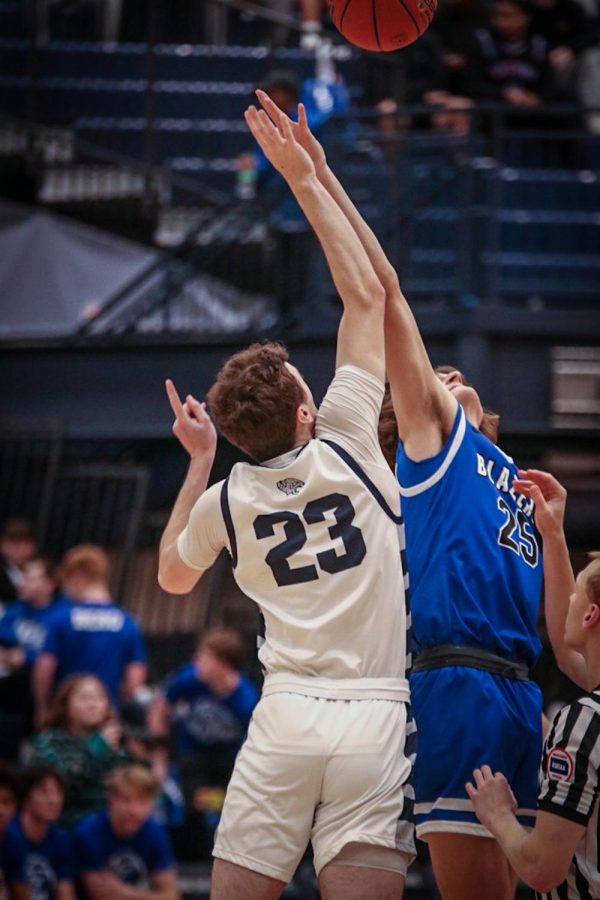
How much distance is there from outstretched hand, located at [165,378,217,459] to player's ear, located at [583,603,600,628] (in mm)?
1135

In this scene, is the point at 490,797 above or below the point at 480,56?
below

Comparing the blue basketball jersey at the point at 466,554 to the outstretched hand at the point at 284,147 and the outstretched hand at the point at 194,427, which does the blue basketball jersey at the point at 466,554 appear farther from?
the outstretched hand at the point at 284,147

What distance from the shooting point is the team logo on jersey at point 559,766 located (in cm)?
367

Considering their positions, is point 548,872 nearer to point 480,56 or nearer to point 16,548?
point 16,548

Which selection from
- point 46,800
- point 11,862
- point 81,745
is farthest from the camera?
point 81,745

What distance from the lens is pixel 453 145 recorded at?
10469mm

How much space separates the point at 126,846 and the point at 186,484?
14.3 feet

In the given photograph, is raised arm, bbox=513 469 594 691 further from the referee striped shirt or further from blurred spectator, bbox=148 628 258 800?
blurred spectator, bbox=148 628 258 800

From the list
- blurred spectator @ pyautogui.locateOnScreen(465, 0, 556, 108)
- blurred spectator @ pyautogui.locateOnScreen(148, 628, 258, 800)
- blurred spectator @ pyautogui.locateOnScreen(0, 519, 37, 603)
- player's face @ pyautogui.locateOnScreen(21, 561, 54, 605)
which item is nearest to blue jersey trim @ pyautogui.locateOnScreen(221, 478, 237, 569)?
blurred spectator @ pyautogui.locateOnScreen(148, 628, 258, 800)

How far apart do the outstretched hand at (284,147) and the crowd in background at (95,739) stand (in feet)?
15.3

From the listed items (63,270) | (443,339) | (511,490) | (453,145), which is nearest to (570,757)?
(511,490)

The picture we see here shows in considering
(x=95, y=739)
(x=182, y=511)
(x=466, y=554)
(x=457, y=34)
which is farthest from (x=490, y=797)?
(x=457, y=34)

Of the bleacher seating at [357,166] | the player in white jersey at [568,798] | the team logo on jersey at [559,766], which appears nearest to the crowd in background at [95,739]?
the bleacher seating at [357,166]

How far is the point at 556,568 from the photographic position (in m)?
4.48
